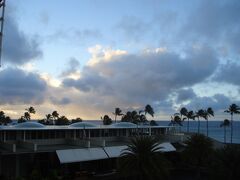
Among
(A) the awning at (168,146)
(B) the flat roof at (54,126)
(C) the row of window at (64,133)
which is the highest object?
(B) the flat roof at (54,126)

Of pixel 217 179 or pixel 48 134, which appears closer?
pixel 217 179

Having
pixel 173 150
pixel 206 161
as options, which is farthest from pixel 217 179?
pixel 173 150

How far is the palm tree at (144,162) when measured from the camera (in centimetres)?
3944

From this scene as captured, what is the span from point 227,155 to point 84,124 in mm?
23410

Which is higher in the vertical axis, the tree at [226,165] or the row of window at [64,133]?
the row of window at [64,133]

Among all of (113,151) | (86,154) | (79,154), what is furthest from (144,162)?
(113,151)

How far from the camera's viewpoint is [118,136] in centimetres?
6103

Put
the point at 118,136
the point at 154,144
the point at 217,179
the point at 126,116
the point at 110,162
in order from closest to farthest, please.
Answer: the point at 217,179
the point at 154,144
the point at 110,162
the point at 118,136
the point at 126,116

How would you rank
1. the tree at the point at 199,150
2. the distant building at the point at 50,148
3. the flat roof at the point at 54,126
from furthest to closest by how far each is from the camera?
the tree at the point at 199,150 → the flat roof at the point at 54,126 → the distant building at the point at 50,148

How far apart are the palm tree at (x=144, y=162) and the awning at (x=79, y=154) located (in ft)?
21.6

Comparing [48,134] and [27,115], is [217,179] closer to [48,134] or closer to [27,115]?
[48,134]

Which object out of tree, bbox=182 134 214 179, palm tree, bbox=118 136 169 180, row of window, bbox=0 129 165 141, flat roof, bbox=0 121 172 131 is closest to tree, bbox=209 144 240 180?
palm tree, bbox=118 136 169 180

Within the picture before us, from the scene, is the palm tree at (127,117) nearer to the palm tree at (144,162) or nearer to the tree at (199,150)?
the tree at (199,150)

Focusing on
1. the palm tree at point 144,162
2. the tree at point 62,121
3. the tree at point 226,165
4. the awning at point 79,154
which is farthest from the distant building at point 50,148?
the tree at point 62,121
